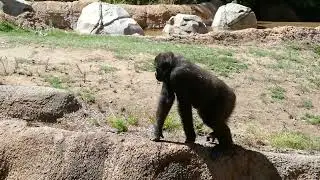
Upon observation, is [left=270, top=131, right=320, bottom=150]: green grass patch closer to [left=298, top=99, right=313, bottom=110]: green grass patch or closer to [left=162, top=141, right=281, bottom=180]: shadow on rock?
[left=298, top=99, right=313, bottom=110]: green grass patch

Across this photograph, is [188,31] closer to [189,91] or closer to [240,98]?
[240,98]

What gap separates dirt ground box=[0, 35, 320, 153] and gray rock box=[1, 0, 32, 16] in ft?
16.8

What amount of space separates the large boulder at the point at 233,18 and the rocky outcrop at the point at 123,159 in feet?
41.6

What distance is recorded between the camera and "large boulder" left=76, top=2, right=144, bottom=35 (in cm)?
1584

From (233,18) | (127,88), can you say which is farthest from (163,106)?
(233,18)

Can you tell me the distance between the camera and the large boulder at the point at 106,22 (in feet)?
52.0

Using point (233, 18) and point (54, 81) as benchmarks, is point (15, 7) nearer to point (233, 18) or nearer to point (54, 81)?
point (233, 18)

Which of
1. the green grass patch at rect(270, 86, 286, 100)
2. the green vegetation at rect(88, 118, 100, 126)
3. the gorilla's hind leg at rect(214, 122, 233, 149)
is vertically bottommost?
the green grass patch at rect(270, 86, 286, 100)

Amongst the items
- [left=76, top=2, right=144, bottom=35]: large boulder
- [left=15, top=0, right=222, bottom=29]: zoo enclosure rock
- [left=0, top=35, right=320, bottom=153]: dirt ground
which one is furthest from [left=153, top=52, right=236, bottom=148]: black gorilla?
[left=15, top=0, right=222, bottom=29]: zoo enclosure rock

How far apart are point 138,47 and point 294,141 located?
428 cm

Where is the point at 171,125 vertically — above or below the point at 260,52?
above

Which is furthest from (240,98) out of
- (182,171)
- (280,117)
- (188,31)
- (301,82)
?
(188,31)

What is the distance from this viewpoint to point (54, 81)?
901 centimetres

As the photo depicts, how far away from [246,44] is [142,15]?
19.3ft
